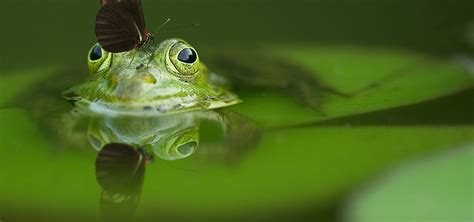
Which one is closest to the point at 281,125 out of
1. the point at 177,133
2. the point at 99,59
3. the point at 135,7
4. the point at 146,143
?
the point at 177,133

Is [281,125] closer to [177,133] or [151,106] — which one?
[177,133]

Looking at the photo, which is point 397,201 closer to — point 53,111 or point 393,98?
point 393,98

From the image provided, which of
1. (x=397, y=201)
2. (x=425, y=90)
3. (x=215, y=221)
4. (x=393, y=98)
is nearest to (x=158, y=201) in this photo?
(x=215, y=221)

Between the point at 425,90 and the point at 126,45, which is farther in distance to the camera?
the point at 425,90

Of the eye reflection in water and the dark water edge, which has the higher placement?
Result: the dark water edge

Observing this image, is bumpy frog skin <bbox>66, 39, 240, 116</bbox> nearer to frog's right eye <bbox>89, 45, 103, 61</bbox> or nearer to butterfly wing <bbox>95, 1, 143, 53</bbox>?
frog's right eye <bbox>89, 45, 103, 61</bbox>

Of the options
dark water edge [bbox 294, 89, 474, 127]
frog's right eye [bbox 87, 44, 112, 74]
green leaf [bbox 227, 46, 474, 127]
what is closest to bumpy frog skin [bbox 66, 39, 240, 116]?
frog's right eye [bbox 87, 44, 112, 74]
